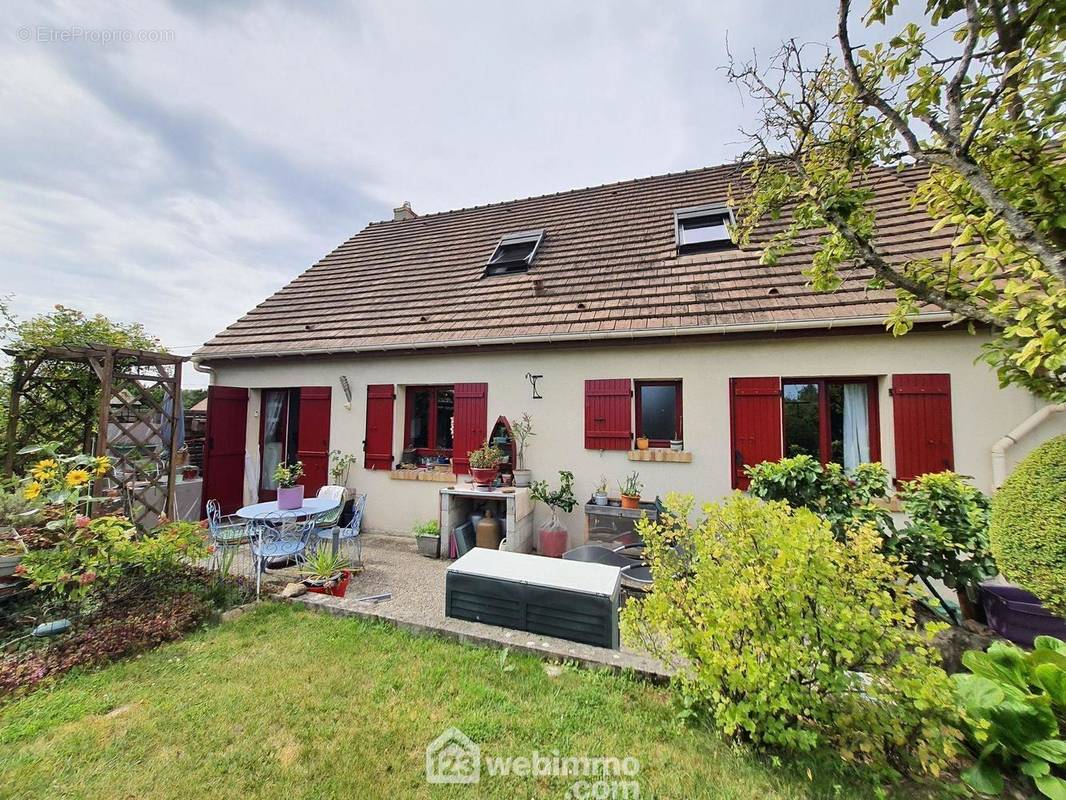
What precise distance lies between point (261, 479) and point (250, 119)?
21.8 feet

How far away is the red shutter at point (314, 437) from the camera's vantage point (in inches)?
295

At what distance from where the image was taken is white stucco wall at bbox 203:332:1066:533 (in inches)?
189

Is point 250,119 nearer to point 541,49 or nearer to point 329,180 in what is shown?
point 329,180

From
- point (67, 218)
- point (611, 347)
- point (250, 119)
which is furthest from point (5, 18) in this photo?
point (611, 347)

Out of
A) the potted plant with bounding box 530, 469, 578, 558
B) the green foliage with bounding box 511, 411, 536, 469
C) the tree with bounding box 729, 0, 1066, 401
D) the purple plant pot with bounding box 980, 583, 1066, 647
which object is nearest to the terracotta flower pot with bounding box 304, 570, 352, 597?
the potted plant with bounding box 530, 469, 578, 558

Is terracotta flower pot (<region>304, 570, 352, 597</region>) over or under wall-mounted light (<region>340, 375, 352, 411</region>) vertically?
under

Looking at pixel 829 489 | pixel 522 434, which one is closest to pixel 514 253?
pixel 522 434

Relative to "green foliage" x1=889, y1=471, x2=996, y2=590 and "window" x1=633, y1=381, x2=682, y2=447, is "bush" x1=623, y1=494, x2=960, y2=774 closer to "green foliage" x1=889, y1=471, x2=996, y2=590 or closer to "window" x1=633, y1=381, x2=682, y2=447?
"green foliage" x1=889, y1=471, x2=996, y2=590

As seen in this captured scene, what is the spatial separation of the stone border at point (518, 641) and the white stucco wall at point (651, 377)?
2.95 metres

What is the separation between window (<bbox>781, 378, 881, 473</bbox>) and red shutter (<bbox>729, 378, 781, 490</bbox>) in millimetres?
210

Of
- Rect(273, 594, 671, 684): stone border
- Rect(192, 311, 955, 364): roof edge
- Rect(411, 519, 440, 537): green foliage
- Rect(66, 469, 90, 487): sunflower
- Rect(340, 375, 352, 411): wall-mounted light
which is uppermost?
Rect(192, 311, 955, 364): roof edge

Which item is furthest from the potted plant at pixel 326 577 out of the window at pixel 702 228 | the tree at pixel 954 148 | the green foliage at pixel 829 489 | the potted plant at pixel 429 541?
the window at pixel 702 228

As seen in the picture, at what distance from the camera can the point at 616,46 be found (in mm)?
5547

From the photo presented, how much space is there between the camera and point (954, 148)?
263 centimetres
